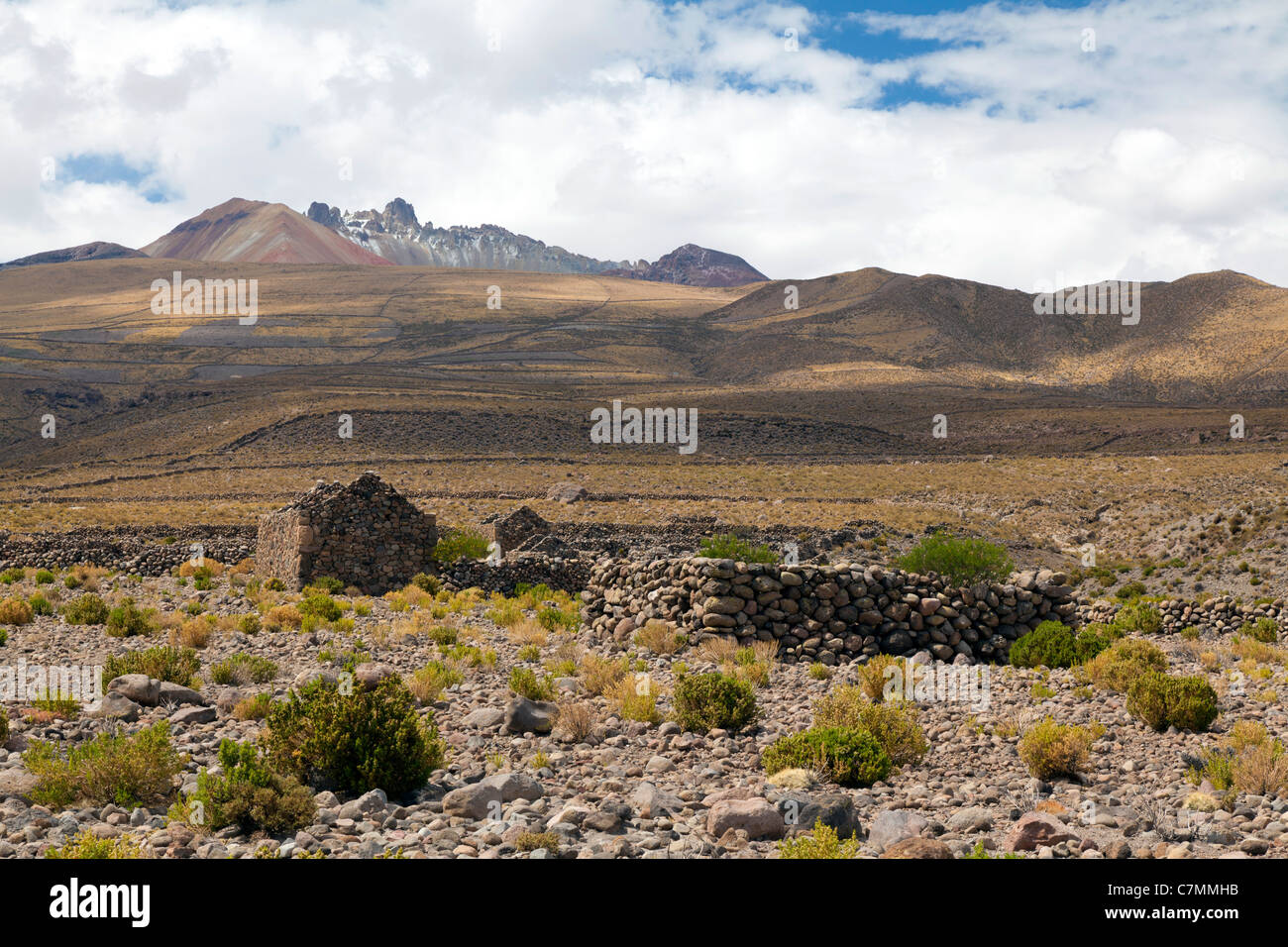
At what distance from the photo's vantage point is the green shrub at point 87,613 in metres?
16.3

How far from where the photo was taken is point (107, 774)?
7.02 m

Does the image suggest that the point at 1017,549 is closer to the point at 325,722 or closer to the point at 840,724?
the point at 840,724

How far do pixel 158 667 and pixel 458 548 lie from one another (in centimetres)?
Answer: 1476

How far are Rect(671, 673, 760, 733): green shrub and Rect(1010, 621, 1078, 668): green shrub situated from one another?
5780 mm

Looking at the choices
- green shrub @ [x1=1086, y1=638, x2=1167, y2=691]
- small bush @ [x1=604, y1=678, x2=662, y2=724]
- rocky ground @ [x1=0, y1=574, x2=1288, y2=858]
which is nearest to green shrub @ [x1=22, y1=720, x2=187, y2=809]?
rocky ground @ [x1=0, y1=574, x2=1288, y2=858]

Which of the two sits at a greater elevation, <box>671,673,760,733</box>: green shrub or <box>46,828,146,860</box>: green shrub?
<box>46,828,146,860</box>: green shrub

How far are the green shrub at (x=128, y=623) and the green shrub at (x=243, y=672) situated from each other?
4201 mm

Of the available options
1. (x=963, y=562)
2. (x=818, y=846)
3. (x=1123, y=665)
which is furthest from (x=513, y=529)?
(x=818, y=846)

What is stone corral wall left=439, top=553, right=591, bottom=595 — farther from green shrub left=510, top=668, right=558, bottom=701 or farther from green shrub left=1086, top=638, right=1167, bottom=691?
green shrub left=1086, top=638, right=1167, bottom=691

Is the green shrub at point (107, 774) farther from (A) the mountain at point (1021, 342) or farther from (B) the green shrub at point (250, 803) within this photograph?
(A) the mountain at point (1021, 342)

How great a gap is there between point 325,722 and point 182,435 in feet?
265

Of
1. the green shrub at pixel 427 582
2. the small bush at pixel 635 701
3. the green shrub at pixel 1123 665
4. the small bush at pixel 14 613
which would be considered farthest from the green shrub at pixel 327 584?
the green shrub at pixel 1123 665

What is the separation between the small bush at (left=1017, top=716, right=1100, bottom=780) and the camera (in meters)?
8.26

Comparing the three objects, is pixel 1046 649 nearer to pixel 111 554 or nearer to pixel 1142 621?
pixel 1142 621
